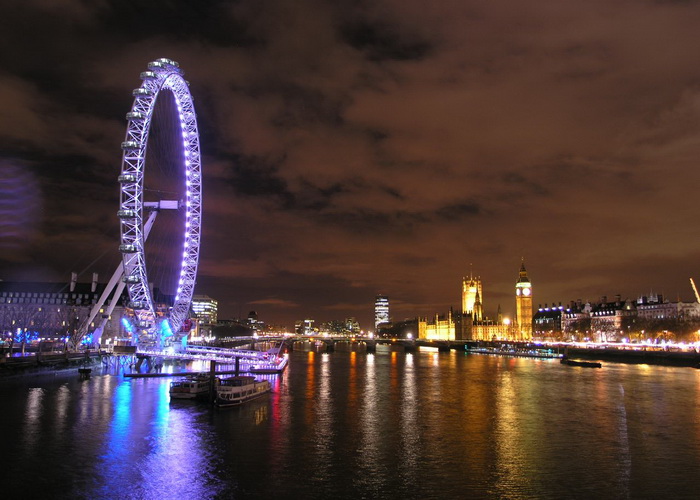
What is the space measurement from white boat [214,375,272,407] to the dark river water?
3.78 feet

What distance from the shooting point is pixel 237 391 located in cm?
4559

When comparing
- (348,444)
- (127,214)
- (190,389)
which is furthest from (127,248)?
(348,444)

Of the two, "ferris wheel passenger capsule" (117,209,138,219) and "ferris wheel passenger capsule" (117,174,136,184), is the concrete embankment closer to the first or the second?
"ferris wheel passenger capsule" (117,209,138,219)

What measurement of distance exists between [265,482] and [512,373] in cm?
6165

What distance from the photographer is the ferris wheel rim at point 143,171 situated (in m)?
59.8

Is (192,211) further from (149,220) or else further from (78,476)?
(78,476)

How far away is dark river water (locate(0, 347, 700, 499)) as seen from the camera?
24.2m

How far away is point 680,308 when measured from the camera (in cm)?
14938

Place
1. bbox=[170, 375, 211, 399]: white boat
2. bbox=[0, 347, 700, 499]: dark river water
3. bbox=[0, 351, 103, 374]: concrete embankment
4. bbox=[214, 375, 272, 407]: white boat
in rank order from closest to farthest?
bbox=[0, 347, 700, 499]: dark river water < bbox=[214, 375, 272, 407]: white boat < bbox=[170, 375, 211, 399]: white boat < bbox=[0, 351, 103, 374]: concrete embankment

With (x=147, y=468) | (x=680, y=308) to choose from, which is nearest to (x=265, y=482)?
(x=147, y=468)

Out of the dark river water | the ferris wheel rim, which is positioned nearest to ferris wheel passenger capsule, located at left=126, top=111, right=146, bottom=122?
the ferris wheel rim

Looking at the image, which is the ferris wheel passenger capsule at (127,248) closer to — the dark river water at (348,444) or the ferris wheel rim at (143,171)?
the ferris wheel rim at (143,171)

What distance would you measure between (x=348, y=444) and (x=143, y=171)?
40.1m

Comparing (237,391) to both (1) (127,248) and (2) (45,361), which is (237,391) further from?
(2) (45,361)
